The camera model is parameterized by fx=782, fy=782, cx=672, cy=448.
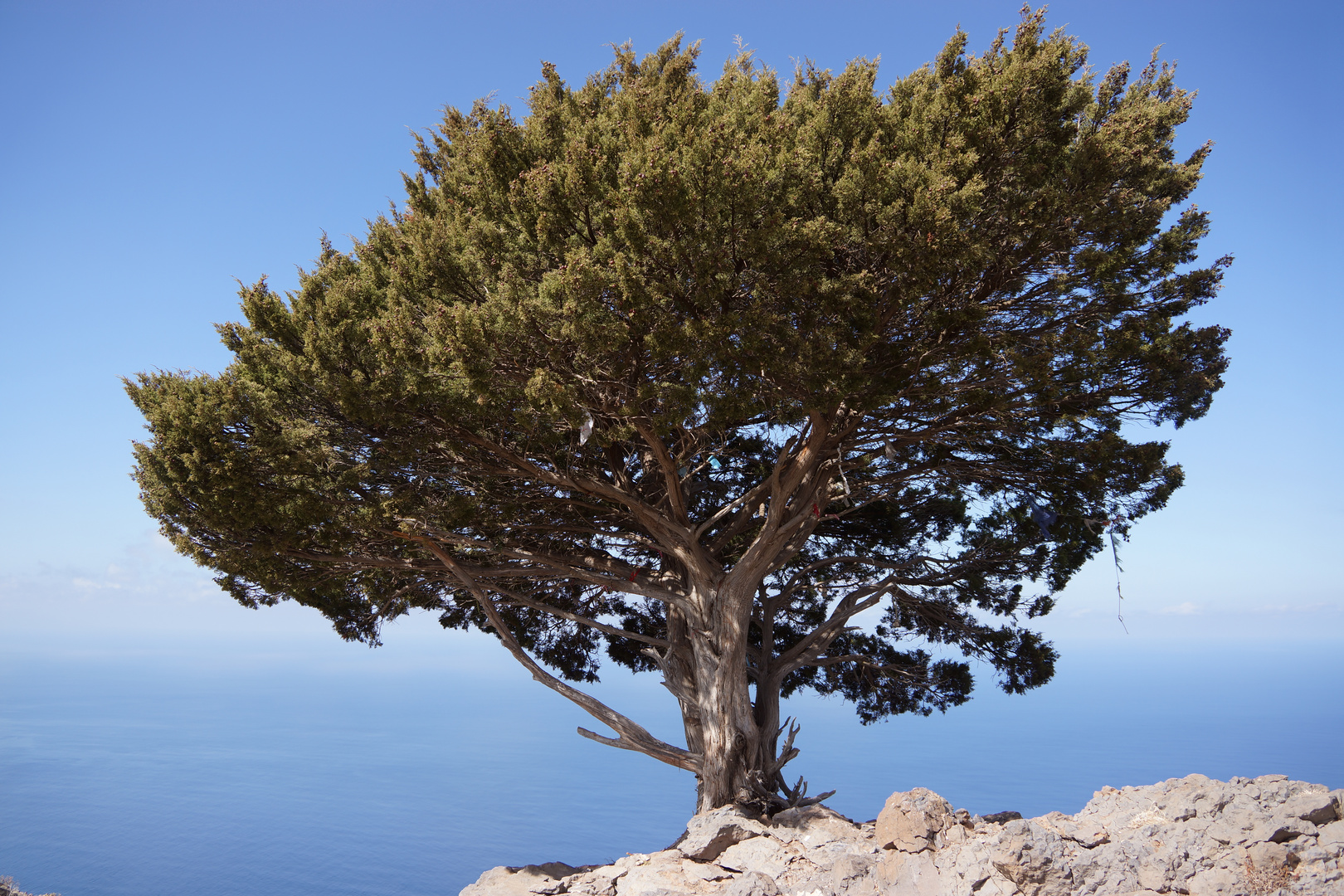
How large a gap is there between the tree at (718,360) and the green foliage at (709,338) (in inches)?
1.4

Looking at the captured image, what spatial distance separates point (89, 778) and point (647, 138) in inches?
2563

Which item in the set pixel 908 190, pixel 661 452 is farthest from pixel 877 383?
pixel 661 452

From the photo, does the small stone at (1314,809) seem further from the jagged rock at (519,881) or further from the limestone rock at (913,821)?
the jagged rock at (519,881)

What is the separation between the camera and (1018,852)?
20.8ft

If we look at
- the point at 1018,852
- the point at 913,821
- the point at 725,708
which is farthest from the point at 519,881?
the point at 1018,852

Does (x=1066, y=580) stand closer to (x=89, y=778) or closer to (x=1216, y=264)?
(x=1216, y=264)

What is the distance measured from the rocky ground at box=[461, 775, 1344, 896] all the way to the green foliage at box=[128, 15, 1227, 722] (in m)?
2.85

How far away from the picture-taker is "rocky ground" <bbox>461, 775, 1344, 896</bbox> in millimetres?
6168

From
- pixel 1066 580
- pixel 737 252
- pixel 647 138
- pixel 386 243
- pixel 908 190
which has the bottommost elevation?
pixel 1066 580

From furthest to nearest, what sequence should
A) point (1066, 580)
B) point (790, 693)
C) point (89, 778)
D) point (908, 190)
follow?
point (89, 778)
point (790, 693)
point (1066, 580)
point (908, 190)

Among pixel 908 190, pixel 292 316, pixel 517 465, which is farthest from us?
pixel 517 465

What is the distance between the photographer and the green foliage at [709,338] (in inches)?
257

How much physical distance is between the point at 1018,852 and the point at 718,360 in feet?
15.6

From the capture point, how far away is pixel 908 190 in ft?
20.9
